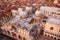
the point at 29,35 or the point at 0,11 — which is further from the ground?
the point at 0,11

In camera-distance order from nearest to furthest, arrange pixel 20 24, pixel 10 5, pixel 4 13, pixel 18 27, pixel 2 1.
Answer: pixel 18 27, pixel 20 24, pixel 4 13, pixel 10 5, pixel 2 1

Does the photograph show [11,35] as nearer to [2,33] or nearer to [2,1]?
[2,33]

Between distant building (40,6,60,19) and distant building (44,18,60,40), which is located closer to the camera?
distant building (44,18,60,40)

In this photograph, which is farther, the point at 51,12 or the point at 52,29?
the point at 51,12

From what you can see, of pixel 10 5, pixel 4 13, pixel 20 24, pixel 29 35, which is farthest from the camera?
pixel 10 5

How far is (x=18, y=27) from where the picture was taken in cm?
3256

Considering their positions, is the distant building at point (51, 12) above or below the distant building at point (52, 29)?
above

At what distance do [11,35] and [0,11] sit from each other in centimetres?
1718

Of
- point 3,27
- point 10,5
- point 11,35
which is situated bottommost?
point 11,35

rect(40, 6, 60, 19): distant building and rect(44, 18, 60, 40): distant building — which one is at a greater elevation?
rect(40, 6, 60, 19): distant building

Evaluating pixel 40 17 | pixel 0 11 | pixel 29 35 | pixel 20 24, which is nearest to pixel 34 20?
pixel 40 17

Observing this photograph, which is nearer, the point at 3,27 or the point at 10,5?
the point at 3,27

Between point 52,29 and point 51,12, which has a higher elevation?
point 51,12

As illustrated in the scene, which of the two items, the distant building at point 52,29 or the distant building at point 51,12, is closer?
the distant building at point 52,29
